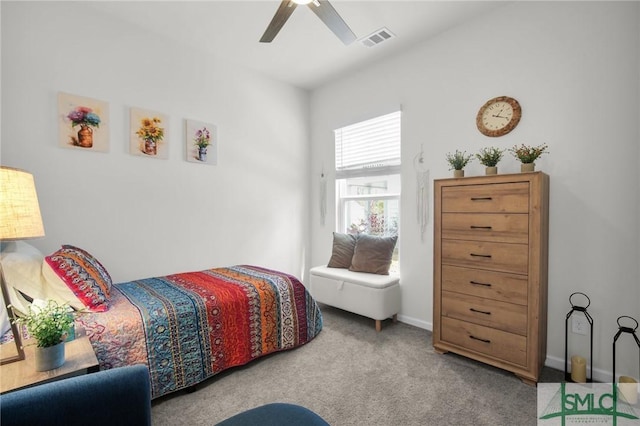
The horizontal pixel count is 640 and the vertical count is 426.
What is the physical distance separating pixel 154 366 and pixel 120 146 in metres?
1.90

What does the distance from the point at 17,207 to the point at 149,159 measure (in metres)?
1.72

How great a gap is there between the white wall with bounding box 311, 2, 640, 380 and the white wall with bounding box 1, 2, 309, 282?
181cm

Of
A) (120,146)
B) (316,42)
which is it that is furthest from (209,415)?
(316,42)

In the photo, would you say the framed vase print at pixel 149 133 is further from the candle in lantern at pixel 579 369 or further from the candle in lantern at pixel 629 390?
the candle in lantern at pixel 629 390

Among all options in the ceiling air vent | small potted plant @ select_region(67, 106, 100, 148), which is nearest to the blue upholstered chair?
small potted plant @ select_region(67, 106, 100, 148)

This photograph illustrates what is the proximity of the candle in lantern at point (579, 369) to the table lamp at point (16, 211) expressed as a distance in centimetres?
309

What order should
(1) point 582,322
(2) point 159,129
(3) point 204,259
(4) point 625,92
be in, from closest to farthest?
(4) point 625,92
(1) point 582,322
(2) point 159,129
(3) point 204,259

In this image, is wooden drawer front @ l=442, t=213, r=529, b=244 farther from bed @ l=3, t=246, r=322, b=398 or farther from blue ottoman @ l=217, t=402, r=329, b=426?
blue ottoman @ l=217, t=402, r=329, b=426

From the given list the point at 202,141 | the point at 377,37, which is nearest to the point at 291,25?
the point at 377,37

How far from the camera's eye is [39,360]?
121 centimetres

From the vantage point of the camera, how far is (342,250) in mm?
3551

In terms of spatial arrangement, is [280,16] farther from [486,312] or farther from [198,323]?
[486,312]

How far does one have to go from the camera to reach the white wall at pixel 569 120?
2.02 metres

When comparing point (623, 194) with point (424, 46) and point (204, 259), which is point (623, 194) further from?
point (204, 259)
